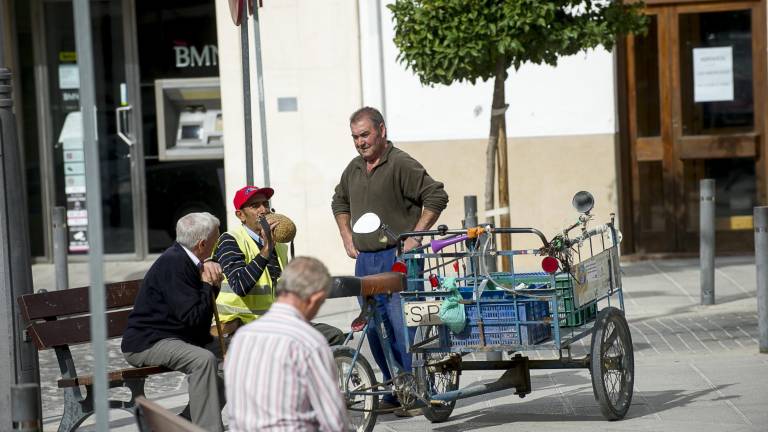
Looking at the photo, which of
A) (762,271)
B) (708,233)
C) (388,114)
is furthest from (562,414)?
(388,114)

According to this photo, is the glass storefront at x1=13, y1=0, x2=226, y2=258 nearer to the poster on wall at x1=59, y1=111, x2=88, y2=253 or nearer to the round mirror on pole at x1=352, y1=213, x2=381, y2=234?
the poster on wall at x1=59, y1=111, x2=88, y2=253

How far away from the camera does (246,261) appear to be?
275 inches

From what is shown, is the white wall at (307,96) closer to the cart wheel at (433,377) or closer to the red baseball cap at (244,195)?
the cart wheel at (433,377)

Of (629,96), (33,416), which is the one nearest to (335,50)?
(629,96)

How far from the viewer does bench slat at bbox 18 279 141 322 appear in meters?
6.79

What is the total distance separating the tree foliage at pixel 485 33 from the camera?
975 centimetres

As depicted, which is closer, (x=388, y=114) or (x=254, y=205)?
(x=254, y=205)

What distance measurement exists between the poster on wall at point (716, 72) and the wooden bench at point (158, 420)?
9.86 meters

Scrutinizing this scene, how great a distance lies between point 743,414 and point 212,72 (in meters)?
8.84

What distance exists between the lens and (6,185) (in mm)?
7008

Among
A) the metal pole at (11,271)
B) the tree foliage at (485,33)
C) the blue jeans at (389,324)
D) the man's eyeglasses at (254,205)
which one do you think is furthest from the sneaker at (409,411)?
the tree foliage at (485,33)

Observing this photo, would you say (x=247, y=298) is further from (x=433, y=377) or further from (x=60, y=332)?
(x=433, y=377)

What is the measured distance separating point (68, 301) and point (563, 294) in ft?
8.51

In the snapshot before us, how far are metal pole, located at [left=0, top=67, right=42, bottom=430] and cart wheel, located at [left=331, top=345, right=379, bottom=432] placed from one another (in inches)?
65.0
